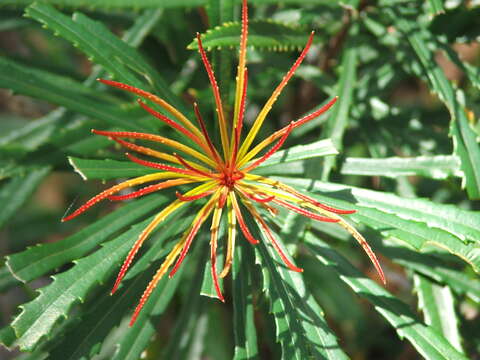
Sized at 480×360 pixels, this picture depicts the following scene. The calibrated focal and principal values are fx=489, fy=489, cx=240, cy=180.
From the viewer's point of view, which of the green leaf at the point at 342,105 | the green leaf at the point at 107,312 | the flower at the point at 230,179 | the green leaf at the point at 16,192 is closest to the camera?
the flower at the point at 230,179

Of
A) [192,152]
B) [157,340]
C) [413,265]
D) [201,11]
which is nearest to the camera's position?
[192,152]

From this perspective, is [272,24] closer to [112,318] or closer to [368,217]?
[368,217]

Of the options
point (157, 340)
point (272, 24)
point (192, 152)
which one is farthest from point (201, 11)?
point (157, 340)

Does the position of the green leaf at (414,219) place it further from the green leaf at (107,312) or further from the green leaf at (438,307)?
the green leaf at (107,312)

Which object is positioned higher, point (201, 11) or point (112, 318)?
point (201, 11)

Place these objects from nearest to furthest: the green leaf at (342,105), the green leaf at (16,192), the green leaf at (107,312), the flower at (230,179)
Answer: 1. the flower at (230,179)
2. the green leaf at (107,312)
3. the green leaf at (342,105)
4. the green leaf at (16,192)

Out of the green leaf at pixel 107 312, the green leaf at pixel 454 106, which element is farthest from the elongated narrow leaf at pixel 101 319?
the green leaf at pixel 454 106

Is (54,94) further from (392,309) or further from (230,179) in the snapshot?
(392,309)

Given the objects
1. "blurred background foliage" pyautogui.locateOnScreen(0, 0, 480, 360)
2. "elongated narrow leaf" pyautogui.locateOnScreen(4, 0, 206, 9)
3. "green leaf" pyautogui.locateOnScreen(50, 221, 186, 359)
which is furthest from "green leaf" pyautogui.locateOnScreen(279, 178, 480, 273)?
"elongated narrow leaf" pyautogui.locateOnScreen(4, 0, 206, 9)
